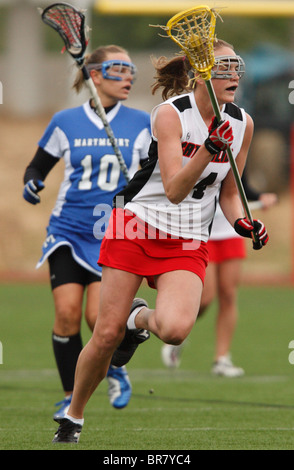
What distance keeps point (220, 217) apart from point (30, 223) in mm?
14131

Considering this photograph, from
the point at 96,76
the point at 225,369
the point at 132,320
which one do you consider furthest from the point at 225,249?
the point at 132,320

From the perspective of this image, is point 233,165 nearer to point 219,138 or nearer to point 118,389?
point 219,138

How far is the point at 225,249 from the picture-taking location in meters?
7.58

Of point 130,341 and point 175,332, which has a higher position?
point 175,332

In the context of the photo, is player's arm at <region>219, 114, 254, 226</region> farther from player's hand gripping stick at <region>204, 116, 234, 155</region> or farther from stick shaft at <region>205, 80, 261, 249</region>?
player's hand gripping stick at <region>204, 116, 234, 155</region>

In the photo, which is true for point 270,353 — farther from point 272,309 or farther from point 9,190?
point 9,190

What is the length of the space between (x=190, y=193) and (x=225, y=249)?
3.22m

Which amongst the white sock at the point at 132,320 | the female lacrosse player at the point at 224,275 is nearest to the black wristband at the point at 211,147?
the white sock at the point at 132,320

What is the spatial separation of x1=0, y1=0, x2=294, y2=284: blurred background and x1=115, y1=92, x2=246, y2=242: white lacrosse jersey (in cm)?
960

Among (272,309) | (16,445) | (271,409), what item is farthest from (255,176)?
(16,445)

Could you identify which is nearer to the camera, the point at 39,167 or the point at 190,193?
the point at 190,193

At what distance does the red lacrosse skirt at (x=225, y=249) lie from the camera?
24.9 feet

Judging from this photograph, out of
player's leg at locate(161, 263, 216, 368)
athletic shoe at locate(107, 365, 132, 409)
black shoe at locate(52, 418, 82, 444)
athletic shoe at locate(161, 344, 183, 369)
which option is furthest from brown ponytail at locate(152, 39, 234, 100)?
athletic shoe at locate(161, 344, 183, 369)

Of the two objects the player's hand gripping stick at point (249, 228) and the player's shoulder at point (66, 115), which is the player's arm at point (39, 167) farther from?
the player's hand gripping stick at point (249, 228)
